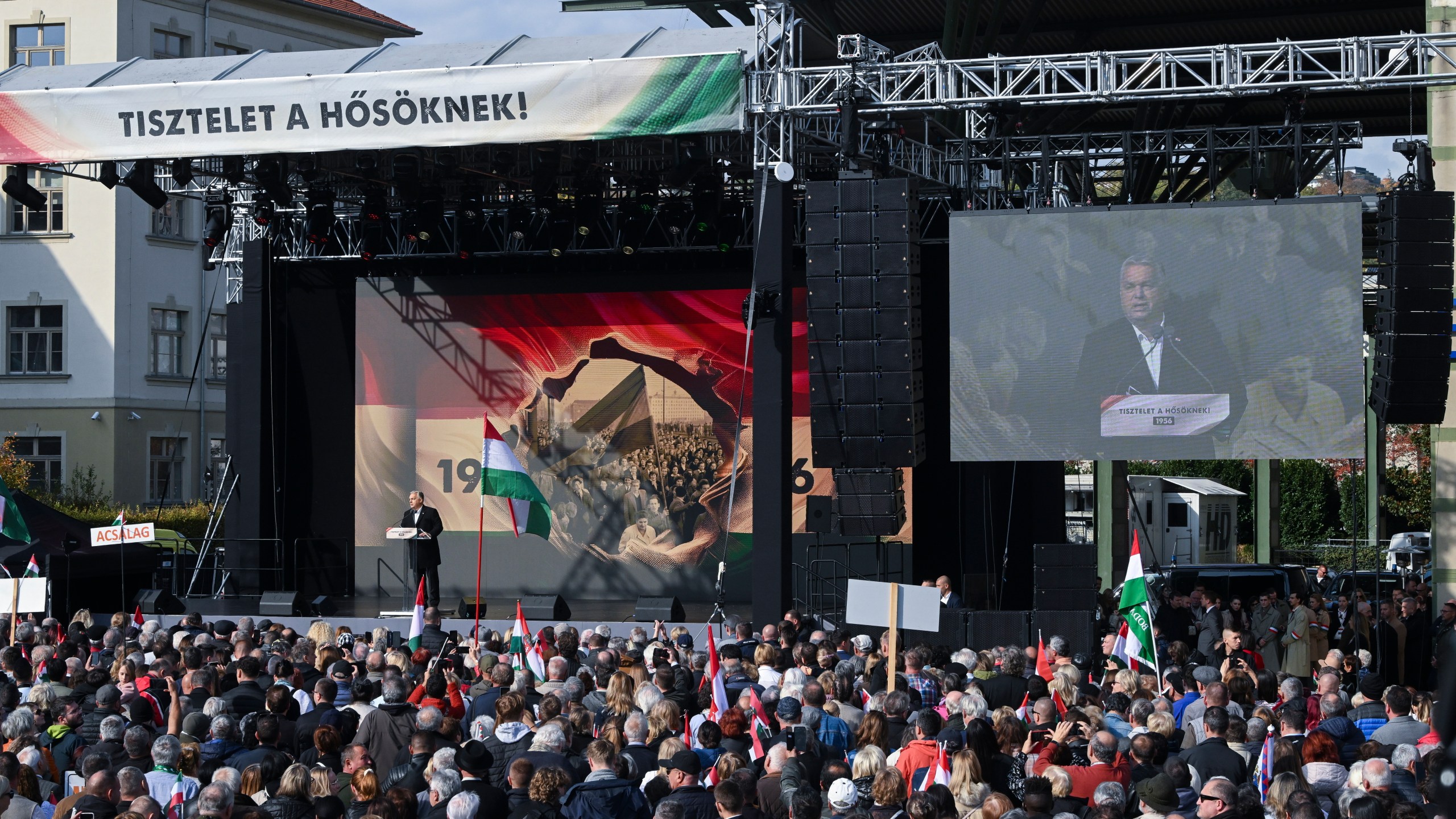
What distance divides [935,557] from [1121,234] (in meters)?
6.64

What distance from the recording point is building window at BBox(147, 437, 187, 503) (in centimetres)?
3638

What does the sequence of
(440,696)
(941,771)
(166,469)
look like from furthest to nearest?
(166,469)
(440,696)
(941,771)

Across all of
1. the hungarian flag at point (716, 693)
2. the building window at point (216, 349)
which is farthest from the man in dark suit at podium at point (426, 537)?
the building window at point (216, 349)

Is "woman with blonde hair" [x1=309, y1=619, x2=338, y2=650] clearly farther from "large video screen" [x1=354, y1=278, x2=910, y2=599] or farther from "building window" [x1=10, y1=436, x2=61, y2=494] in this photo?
"building window" [x1=10, y1=436, x2=61, y2=494]

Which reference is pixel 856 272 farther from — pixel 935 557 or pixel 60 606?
pixel 60 606

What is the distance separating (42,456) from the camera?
35.7 m

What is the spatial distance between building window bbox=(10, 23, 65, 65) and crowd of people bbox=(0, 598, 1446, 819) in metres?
29.1

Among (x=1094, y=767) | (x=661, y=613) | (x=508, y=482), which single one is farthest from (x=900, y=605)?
(x=661, y=613)

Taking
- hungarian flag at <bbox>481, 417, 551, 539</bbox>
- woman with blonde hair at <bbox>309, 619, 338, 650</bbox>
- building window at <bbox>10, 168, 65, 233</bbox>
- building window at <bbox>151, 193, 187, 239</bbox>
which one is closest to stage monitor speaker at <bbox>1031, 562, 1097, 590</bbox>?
hungarian flag at <bbox>481, 417, 551, 539</bbox>

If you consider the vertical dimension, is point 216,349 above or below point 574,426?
above

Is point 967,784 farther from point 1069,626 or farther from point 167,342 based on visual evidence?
point 167,342

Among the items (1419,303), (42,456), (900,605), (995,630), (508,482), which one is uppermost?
(1419,303)

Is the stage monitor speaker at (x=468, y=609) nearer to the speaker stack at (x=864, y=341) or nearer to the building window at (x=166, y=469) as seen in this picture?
the speaker stack at (x=864, y=341)

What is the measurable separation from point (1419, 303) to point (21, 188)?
51.5 feet
